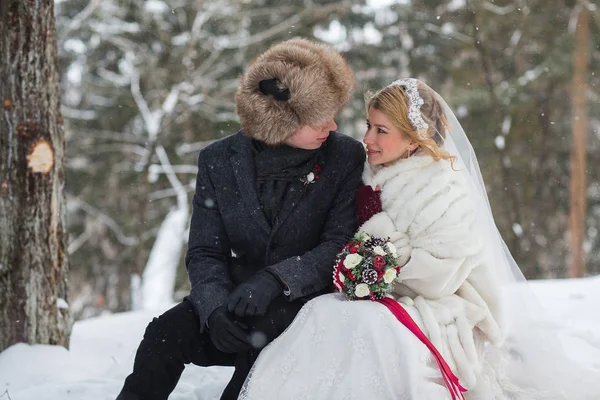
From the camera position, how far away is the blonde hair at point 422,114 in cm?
273

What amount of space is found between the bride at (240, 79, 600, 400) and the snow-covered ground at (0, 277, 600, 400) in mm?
825

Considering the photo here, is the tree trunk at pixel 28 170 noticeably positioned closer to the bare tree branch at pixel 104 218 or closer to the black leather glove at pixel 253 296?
the black leather glove at pixel 253 296

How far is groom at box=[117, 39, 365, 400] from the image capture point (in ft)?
8.11

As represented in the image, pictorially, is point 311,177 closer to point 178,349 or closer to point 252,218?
point 252,218

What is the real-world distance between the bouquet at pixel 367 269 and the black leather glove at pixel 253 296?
27 centimetres

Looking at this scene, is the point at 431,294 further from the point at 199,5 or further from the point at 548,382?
the point at 199,5

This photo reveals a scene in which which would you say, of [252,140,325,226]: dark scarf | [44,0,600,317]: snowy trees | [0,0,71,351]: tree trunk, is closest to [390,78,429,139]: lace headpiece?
[252,140,325,226]: dark scarf

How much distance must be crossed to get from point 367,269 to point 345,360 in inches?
13.6

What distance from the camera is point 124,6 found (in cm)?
1060

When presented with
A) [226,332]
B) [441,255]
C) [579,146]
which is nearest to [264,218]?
[226,332]

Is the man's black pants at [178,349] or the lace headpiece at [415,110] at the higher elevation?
the lace headpiece at [415,110]

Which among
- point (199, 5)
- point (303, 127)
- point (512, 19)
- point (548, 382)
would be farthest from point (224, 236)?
point (512, 19)

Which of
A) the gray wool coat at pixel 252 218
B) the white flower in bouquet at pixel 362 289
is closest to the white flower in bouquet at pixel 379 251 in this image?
the white flower in bouquet at pixel 362 289

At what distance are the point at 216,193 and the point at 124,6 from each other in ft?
28.8
